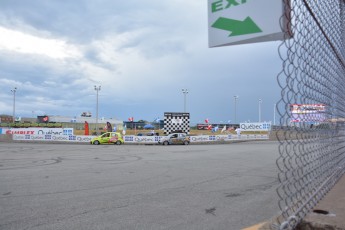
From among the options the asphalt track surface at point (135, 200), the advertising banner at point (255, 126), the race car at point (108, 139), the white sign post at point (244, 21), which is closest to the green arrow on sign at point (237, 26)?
the white sign post at point (244, 21)

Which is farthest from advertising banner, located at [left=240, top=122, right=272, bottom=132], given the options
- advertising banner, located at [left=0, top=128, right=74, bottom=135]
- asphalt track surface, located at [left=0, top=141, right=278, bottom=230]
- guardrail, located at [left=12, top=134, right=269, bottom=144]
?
asphalt track surface, located at [left=0, top=141, right=278, bottom=230]

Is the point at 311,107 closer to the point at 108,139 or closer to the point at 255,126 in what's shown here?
the point at 108,139

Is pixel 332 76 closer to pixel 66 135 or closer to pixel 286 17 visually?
pixel 286 17

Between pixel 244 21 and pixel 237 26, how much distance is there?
7 cm

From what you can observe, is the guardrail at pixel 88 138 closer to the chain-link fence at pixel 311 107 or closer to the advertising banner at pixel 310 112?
the chain-link fence at pixel 311 107

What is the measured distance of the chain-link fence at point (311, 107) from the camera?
7.87 ft

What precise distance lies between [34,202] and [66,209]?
937 millimetres

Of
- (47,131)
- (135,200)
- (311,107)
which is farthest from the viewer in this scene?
(47,131)

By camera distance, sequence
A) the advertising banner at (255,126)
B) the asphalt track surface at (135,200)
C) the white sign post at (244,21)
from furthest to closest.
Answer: the advertising banner at (255,126) → the asphalt track surface at (135,200) → the white sign post at (244,21)

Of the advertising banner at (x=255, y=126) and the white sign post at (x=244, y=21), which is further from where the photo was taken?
the advertising banner at (x=255, y=126)

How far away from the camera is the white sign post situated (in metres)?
2.19

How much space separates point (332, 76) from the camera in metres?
4.04

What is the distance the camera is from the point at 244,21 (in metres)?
2.38

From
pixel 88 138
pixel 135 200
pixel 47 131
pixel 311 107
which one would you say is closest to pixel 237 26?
pixel 311 107
